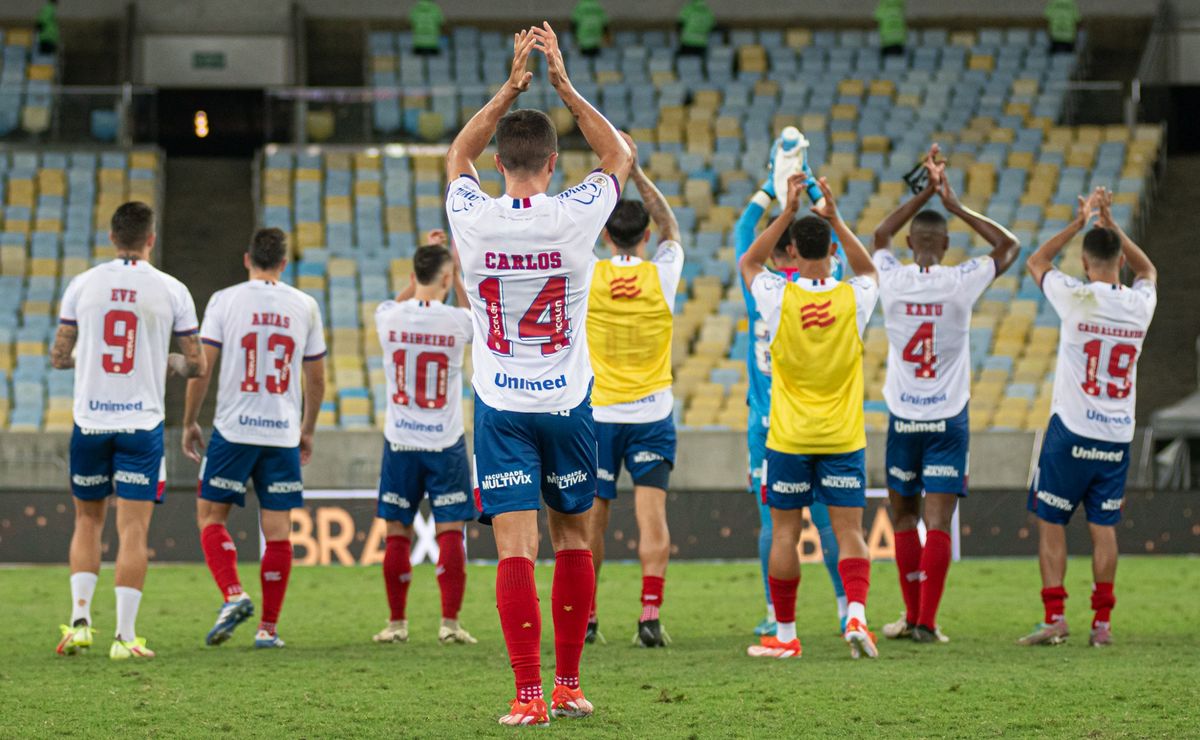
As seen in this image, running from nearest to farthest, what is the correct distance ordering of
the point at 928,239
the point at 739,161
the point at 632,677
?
the point at 632,677 < the point at 928,239 < the point at 739,161

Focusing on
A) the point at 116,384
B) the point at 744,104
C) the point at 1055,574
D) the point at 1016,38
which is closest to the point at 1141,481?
the point at 1055,574

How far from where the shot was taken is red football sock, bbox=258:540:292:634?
7.96 meters

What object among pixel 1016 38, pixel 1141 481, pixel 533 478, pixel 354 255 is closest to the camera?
pixel 533 478

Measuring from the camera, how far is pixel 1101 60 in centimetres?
2773

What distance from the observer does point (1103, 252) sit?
818 centimetres

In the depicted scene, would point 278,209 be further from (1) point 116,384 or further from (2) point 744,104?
(1) point 116,384

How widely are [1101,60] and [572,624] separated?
2497 centimetres

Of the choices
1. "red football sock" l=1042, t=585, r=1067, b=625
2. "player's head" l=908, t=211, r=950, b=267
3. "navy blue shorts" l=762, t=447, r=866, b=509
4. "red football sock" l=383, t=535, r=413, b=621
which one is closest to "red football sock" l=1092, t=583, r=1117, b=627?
"red football sock" l=1042, t=585, r=1067, b=625

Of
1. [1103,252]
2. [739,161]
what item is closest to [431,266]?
[1103,252]

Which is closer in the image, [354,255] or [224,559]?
[224,559]

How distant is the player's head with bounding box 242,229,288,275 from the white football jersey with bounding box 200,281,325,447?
10cm

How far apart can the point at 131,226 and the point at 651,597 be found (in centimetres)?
327

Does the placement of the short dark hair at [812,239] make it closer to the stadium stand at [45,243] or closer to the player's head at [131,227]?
the player's head at [131,227]

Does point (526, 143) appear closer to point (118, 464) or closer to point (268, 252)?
point (268, 252)
